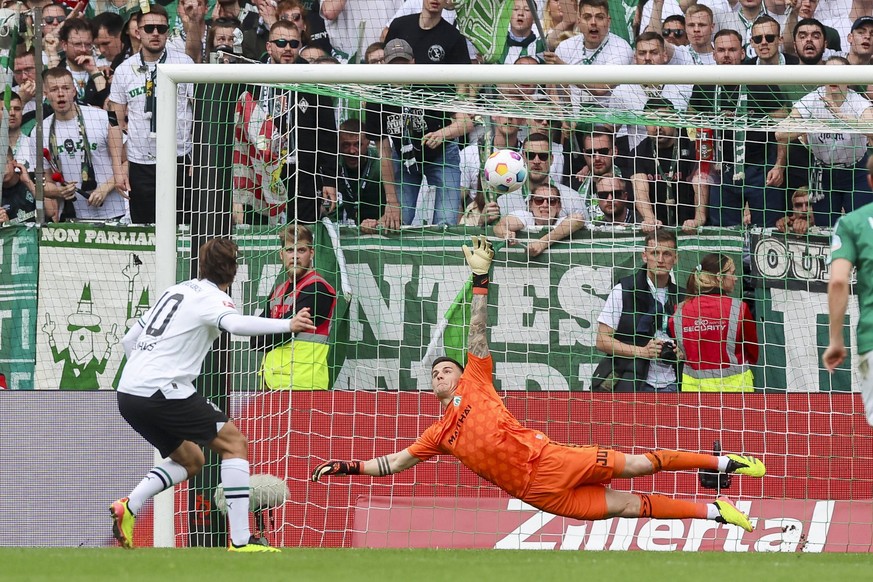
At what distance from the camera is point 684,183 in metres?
11.1

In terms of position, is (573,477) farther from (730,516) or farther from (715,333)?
(715,333)

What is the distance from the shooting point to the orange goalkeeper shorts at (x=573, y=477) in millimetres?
8305

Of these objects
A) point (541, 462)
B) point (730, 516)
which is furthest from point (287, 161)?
point (730, 516)

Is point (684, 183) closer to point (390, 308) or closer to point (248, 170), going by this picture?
point (390, 308)

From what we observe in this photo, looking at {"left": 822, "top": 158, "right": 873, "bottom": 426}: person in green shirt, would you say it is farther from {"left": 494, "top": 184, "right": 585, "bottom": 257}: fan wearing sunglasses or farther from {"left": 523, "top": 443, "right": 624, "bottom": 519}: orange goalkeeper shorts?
{"left": 494, "top": 184, "right": 585, "bottom": 257}: fan wearing sunglasses

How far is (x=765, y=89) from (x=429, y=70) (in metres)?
3.26

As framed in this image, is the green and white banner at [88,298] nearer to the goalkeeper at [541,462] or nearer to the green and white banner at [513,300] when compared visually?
the green and white banner at [513,300]

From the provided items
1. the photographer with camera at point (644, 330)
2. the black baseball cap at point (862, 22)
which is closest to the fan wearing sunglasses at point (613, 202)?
the photographer with camera at point (644, 330)

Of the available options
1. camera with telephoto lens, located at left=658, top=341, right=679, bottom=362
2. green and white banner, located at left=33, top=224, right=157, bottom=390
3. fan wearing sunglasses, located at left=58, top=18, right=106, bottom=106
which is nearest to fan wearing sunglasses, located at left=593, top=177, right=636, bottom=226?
camera with telephoto lens, located at left=658, top=341, right=679, bottom=362

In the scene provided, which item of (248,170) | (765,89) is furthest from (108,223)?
(765,89)

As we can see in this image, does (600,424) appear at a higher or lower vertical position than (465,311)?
lower

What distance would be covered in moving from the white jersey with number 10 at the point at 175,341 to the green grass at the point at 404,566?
99cm

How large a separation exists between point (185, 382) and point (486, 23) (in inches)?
278

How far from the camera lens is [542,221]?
35.7ft
